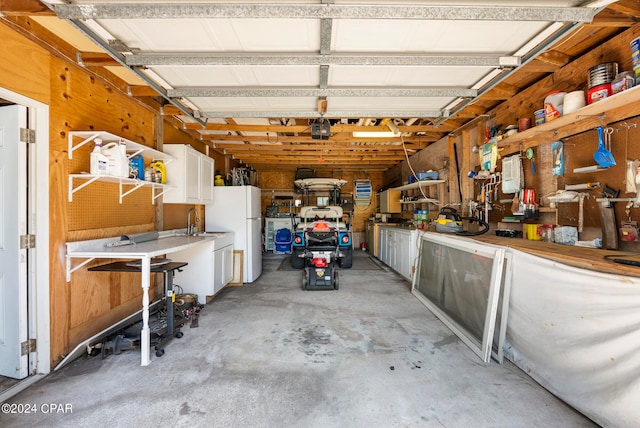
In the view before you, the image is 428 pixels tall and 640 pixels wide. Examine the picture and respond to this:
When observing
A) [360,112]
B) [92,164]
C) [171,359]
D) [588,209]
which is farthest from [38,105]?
[588,209]

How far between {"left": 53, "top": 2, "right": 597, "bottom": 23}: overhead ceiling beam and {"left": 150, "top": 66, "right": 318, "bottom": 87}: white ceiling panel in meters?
0.64

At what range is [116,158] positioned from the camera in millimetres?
2623

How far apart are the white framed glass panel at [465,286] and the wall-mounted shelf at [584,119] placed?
122 cm

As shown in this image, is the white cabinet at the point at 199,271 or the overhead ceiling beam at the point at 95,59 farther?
the white cabinet at the point at 199,271

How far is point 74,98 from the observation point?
2.53 metres

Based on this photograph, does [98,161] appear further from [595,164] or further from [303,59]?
[595,164]

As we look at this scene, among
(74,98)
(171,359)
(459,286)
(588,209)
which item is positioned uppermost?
(74,98)

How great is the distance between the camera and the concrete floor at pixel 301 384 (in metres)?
1.76

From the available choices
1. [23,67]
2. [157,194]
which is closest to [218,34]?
[23,67]

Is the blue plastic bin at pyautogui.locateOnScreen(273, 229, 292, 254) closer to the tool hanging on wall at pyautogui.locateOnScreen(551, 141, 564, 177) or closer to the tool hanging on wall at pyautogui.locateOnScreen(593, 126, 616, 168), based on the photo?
the tool hanging on wall at pyautogui.locateOnScreen(551, 141, 564, 177)

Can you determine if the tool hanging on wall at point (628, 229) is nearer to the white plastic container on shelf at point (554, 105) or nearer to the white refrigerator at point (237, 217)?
the white plastic container on shelf at point (554, 105)

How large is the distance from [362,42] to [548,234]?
2.53m

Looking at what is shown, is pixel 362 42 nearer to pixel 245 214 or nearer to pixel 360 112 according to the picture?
pixel 360 112

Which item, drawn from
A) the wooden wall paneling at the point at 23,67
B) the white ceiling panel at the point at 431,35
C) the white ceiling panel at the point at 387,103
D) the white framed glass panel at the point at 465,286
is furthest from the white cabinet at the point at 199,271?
the white ceiling panel at the point at 431,35
